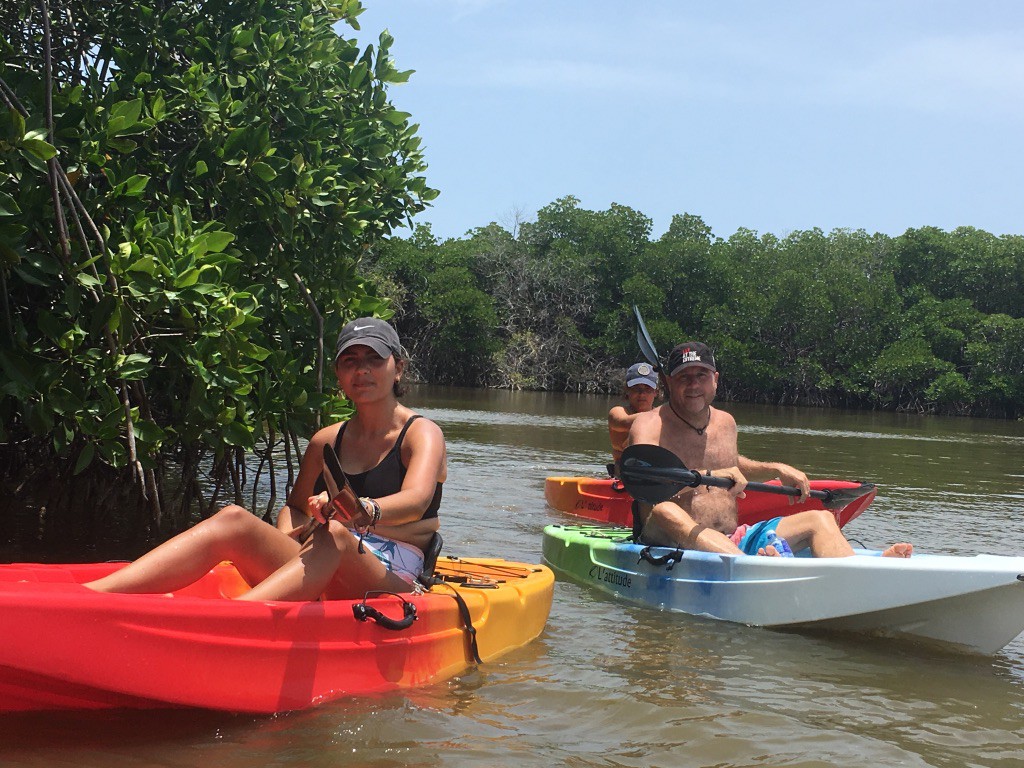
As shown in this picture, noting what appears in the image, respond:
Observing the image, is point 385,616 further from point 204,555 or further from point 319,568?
point 204,555

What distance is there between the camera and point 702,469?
22.4ft

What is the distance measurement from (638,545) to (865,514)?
562 centimetres

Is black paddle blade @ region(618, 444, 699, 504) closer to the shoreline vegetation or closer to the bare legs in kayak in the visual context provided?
the shoreline vegetation

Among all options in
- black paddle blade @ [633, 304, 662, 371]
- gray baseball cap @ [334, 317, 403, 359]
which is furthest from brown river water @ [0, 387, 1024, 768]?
black paddle blade @ [633, 304, 662, 371]

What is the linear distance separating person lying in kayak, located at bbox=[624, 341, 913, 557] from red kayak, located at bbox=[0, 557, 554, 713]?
2.03 m

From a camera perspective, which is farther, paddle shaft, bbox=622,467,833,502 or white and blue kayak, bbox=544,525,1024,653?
paddle shaft, bbox=622,467,833,502

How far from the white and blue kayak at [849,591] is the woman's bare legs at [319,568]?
2599 mm

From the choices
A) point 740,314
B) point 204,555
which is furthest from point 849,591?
point 740,314

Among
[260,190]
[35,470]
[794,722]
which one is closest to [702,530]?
[794,722]

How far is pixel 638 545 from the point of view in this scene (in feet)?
23.1

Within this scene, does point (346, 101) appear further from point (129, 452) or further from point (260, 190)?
point (129, 452)

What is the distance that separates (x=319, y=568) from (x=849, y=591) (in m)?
2.95

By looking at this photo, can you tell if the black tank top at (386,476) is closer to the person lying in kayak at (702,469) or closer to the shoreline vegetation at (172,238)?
the shoreline vegetation at (172,238)

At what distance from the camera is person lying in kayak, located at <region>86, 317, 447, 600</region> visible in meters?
4.15
